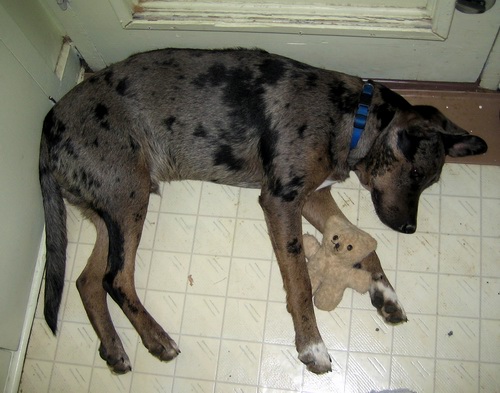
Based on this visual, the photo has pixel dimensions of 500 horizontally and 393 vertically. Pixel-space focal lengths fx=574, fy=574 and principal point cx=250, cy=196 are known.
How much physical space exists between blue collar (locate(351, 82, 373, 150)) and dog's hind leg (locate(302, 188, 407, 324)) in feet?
1.68

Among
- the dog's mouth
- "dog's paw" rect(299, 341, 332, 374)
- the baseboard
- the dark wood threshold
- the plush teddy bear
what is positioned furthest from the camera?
the dark wood threshold

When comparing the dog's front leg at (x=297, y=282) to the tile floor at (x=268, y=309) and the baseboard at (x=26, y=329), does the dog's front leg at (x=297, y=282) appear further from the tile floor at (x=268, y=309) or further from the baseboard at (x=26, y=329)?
the baseboard at (x=26, y=329)

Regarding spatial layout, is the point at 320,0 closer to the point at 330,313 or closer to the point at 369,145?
the point at 369,145

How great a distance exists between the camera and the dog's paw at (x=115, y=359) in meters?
3.71

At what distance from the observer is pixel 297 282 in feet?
11.7

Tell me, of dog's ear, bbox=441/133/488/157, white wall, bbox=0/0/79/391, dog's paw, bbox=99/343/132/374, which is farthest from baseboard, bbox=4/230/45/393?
dog's ear, bbox=441/133/488/157

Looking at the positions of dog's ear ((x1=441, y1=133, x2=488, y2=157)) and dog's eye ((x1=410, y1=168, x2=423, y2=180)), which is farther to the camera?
dog's ear ((x1=441, y1=133, x2=488, y2=157))

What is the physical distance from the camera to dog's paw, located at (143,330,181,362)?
12.1 feet

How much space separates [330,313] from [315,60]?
71.4 inches

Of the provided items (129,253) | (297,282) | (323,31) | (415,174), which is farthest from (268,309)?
(323,31)

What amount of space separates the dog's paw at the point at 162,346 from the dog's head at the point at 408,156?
1.62 m

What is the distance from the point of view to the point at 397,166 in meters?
3.61

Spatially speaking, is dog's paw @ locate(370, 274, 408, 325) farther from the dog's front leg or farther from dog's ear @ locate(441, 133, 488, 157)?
dog's ear @ locate(441, 133, 488, 157)

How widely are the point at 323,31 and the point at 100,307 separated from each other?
92.9 inches
